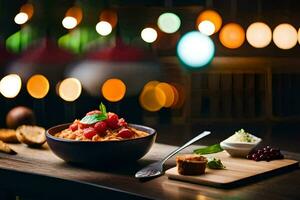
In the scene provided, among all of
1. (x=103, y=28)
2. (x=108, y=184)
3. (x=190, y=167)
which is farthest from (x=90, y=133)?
(x=103, y=28)

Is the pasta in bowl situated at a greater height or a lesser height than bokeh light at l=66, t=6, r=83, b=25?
lesser

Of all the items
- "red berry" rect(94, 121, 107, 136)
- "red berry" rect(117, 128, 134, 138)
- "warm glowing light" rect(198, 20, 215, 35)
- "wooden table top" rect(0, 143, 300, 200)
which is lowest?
"wooden table top" rect(0, 143, 300, 200)

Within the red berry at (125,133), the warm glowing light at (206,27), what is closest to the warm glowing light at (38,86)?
the warm glowing light at (206,27)

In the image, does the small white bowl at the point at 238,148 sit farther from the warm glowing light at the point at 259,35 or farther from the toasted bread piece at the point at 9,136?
the warm glowing light at the point at 259,35

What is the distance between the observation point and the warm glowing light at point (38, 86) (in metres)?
3.73

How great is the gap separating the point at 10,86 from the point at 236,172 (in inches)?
81.3

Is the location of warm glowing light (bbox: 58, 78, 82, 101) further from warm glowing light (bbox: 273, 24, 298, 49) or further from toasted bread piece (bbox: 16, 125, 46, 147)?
warm glowing light (bbox: 273, 24, 298, 49)

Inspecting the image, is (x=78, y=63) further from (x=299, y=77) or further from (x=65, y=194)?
(x=65, y=194)

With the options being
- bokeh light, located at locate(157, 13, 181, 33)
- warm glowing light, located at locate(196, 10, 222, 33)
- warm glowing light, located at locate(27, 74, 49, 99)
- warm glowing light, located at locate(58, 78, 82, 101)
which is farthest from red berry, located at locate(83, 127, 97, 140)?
warm glowing light, located at locate(196, 10, 222, 33)

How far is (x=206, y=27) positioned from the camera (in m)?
4.74

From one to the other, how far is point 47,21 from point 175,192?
2609 millimetres

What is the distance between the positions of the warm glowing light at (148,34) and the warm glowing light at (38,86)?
1010mm

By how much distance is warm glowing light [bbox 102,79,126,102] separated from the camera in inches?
179

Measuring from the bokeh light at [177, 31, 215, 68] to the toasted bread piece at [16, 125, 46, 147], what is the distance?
2.65 meters
